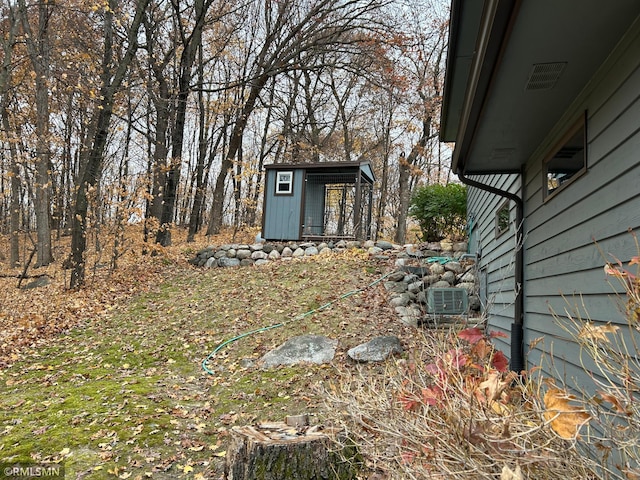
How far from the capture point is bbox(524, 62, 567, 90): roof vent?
2.67 metres

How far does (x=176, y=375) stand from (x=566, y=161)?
5055mm

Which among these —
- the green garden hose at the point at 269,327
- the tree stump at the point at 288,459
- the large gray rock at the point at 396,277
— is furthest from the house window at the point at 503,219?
the tree stump at the point at 288,459

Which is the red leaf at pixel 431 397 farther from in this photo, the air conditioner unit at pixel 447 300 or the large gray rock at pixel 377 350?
the air conditioner unit at pixel 447 300

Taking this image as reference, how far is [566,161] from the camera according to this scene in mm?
3531

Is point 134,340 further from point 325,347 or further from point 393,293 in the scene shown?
point 393,293

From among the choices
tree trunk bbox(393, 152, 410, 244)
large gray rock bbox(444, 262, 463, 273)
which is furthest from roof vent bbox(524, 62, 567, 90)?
tree trunk bbox(393, 152, 410, 244)

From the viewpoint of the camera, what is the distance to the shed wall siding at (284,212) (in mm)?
12125

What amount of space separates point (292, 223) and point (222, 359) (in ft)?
20.9

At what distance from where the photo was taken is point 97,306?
8.48 metres

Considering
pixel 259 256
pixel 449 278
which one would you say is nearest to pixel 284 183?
pixel 259 256

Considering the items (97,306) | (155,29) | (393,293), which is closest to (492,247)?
(393,293)

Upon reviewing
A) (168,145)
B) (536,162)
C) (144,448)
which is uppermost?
(168,145)

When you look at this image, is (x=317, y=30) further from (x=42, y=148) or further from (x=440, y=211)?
(x=42, y=148)

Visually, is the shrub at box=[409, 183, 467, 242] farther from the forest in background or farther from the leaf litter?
the forest in background
